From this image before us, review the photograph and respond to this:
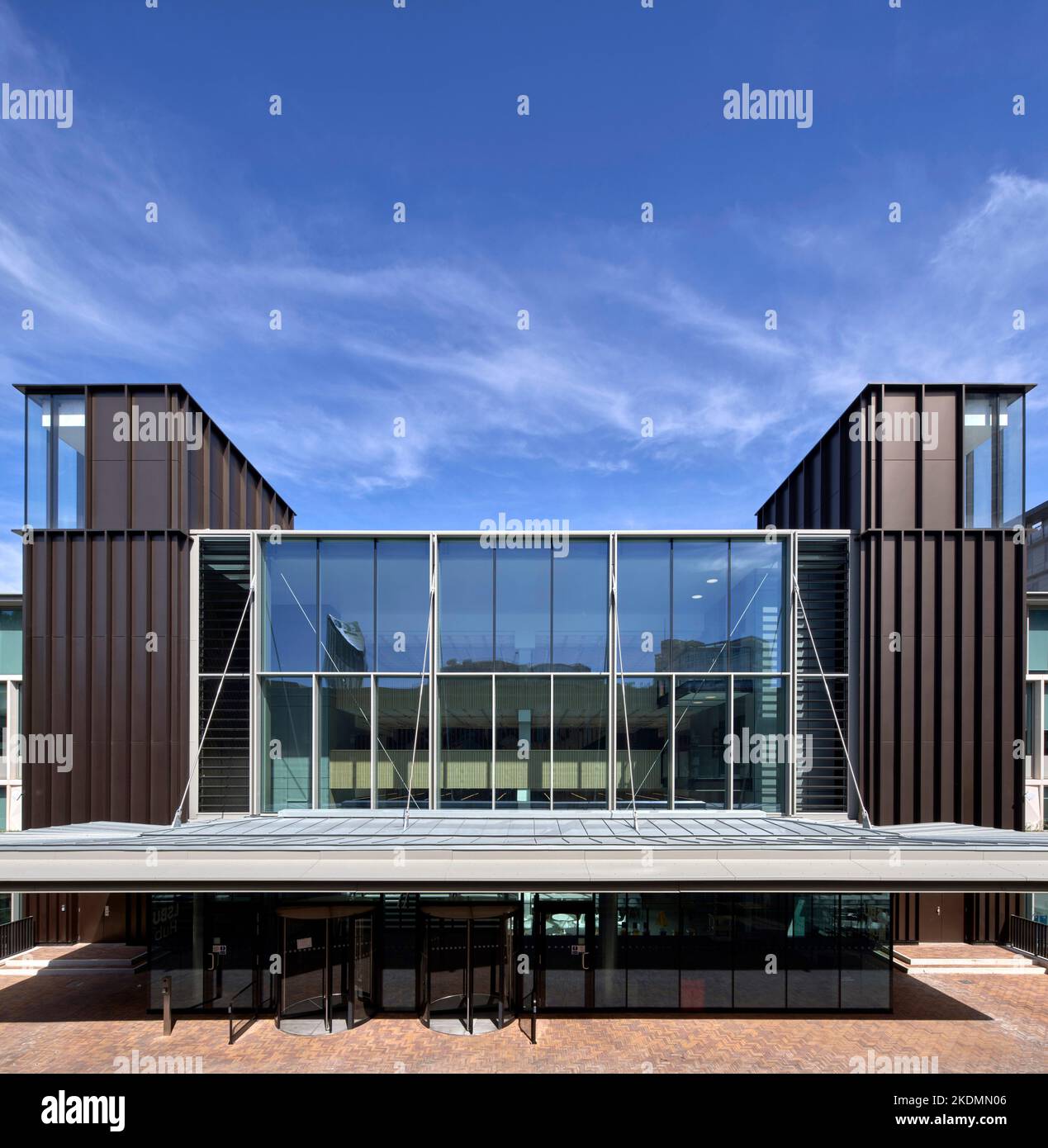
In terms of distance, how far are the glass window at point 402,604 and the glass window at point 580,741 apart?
3.39m

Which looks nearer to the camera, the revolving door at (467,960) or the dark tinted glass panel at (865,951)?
the revolving door at (467,960)

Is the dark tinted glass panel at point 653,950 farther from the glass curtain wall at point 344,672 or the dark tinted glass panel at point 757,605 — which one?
the dark tinted glass panel at point 757,605

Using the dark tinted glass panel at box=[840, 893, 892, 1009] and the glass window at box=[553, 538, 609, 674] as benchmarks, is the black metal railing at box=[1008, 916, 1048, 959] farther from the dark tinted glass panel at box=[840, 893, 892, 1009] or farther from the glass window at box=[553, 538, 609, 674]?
the glass window at box=[553, 538, 609, 674]

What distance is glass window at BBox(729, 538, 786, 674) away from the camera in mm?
16828

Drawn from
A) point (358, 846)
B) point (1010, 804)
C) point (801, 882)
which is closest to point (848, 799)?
point (1010, 804)

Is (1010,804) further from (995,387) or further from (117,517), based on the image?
(117,517)

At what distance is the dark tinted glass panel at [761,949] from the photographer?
13547mm

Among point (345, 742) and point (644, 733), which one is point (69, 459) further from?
point (644, 733)

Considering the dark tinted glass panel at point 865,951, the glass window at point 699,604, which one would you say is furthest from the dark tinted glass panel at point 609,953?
the glass window at point 699,604

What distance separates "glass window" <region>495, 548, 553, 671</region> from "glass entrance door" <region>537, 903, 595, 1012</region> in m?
5.35

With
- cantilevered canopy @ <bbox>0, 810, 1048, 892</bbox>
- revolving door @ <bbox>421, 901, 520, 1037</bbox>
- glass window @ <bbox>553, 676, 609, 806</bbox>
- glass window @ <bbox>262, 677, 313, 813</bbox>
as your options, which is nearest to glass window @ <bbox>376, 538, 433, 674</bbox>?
glass window @ <bbox>262, 677, 313, 813</bbox>

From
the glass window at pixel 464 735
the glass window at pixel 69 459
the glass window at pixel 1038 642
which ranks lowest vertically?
the glass window at pixel 464 735

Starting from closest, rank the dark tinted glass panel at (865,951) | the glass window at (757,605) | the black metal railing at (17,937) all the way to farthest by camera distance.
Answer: the dark tinted glass panel at (865,951), the black metal railing at (17,937), the glass window at (757,605)

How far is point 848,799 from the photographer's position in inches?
654
